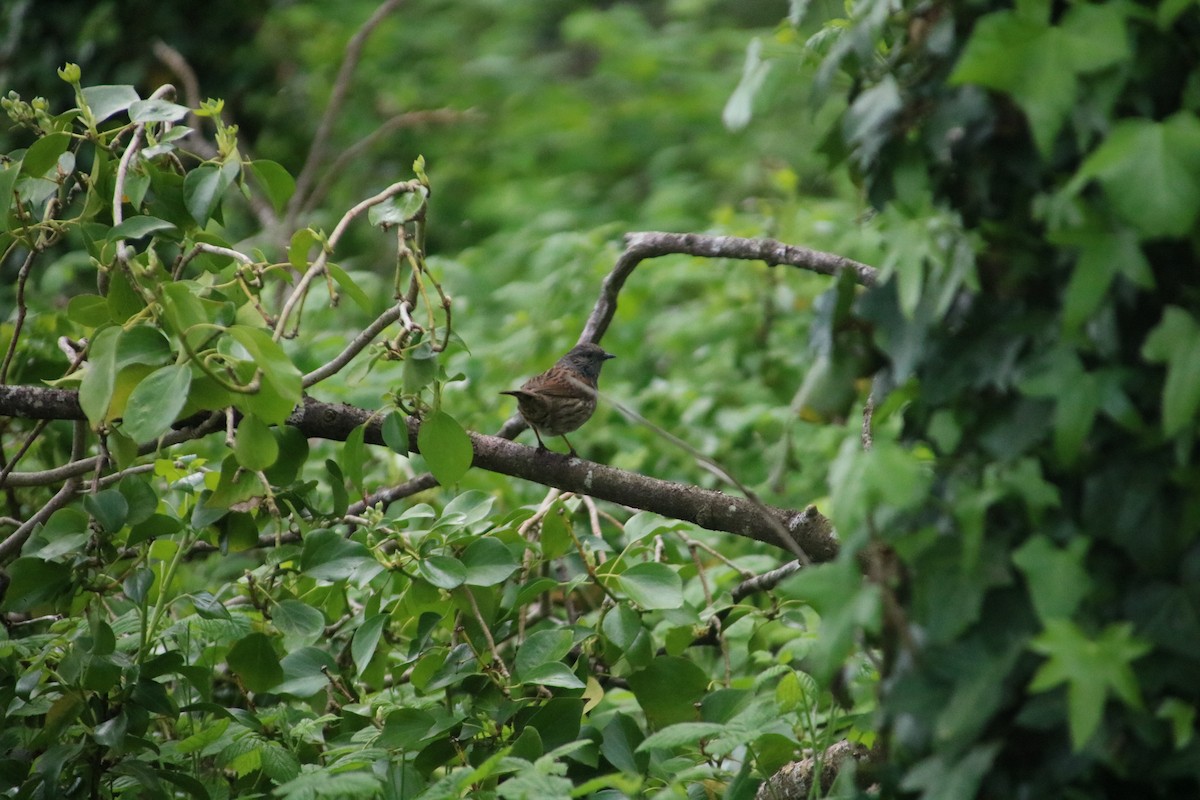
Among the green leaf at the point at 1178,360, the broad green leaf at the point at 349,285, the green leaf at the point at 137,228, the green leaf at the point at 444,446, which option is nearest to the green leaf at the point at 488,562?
the green leaf at the point at 444,446

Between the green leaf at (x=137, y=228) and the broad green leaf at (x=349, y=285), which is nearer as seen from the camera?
the green leaf at (x=137, y=228)

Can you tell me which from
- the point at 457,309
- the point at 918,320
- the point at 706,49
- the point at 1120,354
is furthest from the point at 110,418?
the point at 706,49

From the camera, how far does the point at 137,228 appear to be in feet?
7.17

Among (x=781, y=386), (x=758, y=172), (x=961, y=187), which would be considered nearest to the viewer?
(x=961, y=187)

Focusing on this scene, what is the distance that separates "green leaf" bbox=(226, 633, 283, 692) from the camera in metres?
2.45

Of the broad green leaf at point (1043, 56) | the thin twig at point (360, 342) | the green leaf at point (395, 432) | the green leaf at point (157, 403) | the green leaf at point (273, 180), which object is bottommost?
the green leaf at point (395, 432)

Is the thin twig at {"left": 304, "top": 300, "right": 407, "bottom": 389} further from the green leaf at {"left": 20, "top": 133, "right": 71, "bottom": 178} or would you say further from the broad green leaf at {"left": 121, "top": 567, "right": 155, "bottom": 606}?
the green leaf at {"left": 20, "top": 133, "right": 71, "bottom": 178}

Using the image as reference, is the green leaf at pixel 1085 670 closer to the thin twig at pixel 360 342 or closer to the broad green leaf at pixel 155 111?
the thin twig at pixel 360 342

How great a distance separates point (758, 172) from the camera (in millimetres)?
8062

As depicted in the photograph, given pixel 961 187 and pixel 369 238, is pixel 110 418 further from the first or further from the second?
pixel 369 238

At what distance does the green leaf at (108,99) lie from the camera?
2354mm

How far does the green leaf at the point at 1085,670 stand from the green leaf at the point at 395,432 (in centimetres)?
139

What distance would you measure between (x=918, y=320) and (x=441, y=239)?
7.61 m

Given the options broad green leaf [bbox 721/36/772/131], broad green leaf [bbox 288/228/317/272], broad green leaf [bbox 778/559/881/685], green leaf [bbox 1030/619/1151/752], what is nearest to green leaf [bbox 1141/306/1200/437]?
green leaf [bbox 1030/619/1151/752]
